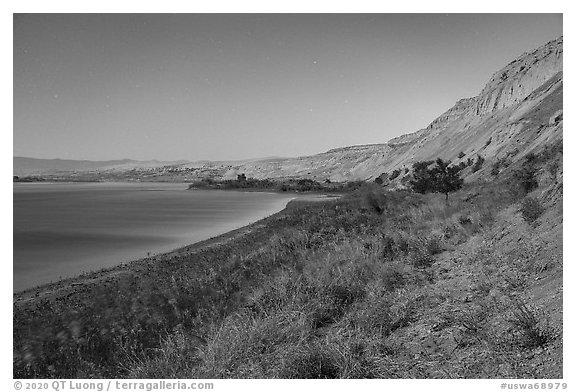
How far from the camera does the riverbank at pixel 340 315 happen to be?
4113 mm

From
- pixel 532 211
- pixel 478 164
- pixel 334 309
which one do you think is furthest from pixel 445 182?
pixel 334 309

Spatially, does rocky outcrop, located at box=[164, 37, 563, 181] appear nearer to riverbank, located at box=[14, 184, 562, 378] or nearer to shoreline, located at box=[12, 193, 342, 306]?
shoreline, located at box=[12, 193, 342, 306]

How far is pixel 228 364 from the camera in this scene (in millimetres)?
4523

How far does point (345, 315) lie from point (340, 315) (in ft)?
0.42

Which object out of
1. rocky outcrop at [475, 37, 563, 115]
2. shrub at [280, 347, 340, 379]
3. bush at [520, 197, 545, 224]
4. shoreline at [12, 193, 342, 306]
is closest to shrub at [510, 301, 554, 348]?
shrub at [280, 347, 340, 379]

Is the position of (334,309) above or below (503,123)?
below

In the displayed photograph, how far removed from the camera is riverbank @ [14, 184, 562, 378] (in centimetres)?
411

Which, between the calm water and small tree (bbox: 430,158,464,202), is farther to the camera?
small tree (bbox: 430,158,464,202)

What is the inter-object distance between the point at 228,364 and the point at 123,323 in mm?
3884

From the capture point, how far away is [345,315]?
18.7 feet

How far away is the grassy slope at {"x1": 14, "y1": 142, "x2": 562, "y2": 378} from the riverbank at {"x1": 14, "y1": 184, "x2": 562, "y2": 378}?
0.02 m

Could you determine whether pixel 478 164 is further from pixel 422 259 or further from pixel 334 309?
pixel 334 309
